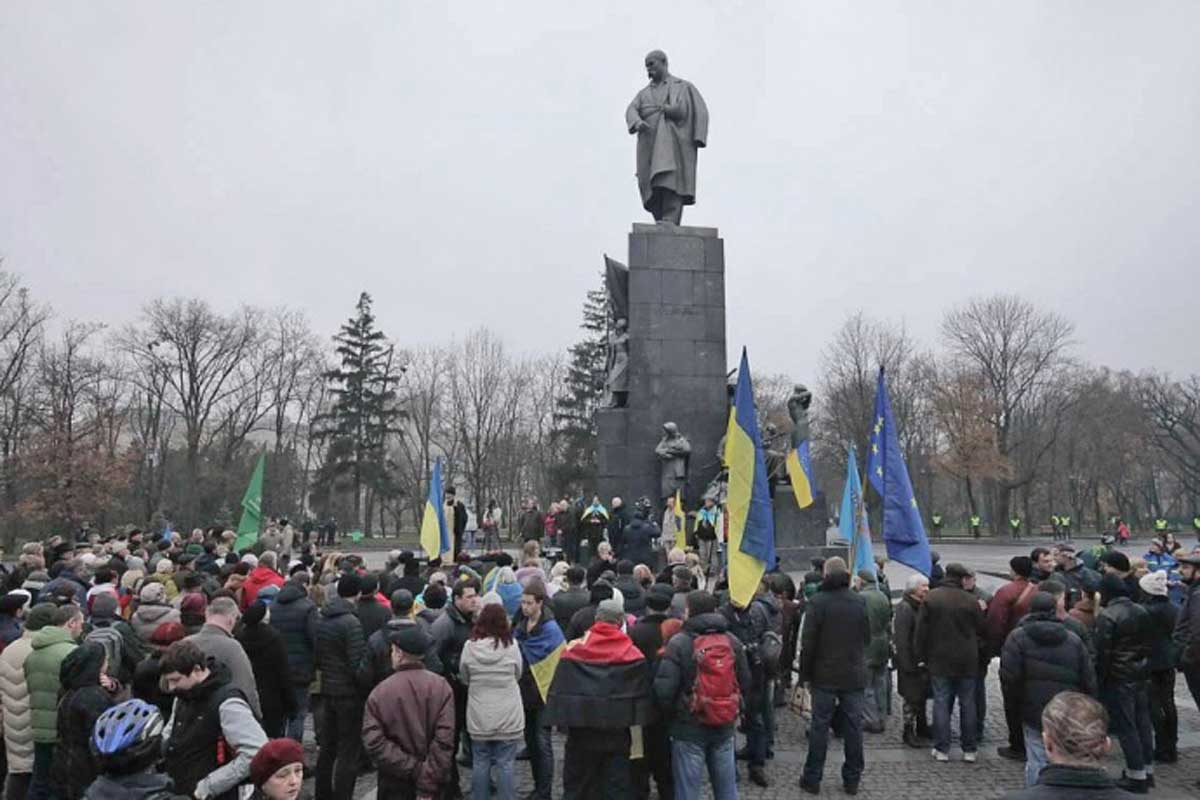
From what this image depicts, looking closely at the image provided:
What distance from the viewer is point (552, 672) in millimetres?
6723

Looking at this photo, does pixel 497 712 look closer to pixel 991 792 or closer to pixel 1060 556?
pixel 991 792

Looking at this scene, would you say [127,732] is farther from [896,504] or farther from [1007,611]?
[1007,611]

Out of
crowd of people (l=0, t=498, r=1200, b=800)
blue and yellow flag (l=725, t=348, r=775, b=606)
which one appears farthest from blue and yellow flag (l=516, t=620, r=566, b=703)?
blue and yellow flag (l=725, t=348, r=775, b=606)

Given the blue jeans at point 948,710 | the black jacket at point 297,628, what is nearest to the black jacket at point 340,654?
the black jacket at point 297,628

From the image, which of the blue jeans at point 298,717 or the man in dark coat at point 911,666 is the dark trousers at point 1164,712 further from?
the blue jeans at point 298,717

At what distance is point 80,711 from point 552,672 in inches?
126

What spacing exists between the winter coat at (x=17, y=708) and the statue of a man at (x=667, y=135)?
16.3 metres

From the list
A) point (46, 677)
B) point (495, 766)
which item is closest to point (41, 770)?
point (46, 677)

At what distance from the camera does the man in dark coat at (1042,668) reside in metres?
6.20

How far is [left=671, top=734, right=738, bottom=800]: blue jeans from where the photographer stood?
5.84 m

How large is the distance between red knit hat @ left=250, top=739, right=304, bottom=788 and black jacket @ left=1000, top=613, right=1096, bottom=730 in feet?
17.3

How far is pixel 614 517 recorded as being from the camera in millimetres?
16594

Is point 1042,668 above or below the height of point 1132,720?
above

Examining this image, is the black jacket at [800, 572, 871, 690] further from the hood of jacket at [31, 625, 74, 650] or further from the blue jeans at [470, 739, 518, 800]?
the hood of jacket at [31, 625, 74, 650]
